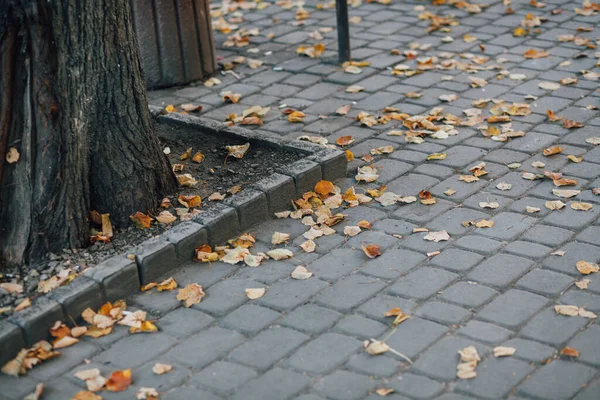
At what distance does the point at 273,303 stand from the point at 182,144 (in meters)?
1.70

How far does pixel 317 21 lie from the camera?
299 inches

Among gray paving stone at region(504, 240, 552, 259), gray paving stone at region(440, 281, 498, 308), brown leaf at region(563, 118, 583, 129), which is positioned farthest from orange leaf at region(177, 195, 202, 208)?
brown leaf at region(563, 118, 583, 129)

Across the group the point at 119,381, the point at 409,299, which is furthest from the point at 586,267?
the point at 119,381

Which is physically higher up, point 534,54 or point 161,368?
point 534,54

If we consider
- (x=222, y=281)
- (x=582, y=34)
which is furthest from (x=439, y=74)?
(x=222, y=281)

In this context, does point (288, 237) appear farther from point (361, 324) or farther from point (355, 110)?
point (355, 110)

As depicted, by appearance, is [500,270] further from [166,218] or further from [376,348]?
[166,218]

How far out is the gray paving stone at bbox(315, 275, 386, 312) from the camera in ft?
12.3

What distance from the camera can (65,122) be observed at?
156 inches

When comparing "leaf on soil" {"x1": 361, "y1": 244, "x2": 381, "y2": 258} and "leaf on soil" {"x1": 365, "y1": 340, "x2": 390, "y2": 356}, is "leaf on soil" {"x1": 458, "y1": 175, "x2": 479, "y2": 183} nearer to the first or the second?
"leaf on soil" {"x1": 361, "y1": 244, "x2": 381, "y2": 258}

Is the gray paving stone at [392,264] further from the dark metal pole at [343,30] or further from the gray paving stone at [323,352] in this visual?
the dark metal pole at [343,30]

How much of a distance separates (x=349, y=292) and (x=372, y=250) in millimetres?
343

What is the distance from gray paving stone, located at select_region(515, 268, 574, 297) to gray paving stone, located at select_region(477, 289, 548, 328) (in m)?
0.05

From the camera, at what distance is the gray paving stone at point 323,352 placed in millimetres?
3354
